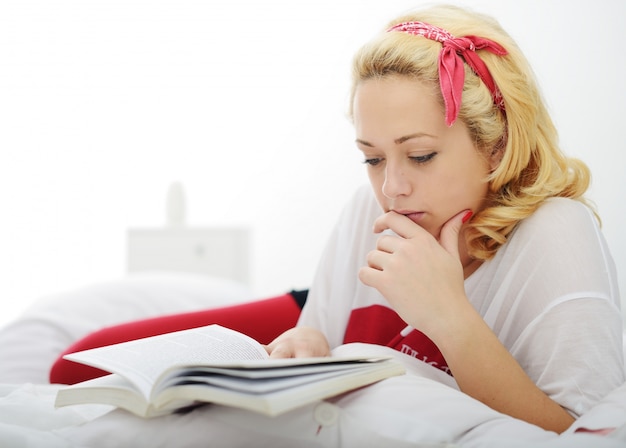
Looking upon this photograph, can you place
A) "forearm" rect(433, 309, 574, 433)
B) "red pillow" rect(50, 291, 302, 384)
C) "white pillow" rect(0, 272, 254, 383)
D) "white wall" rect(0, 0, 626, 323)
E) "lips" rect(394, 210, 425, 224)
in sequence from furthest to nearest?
"white wall" rect(0, 0, 626, 323) < "white pillow" rect(0, 272, 254, 383) < "red pillow" rect(50, 291, 302, 384) < "lips" rect(394, 210, 425, 224) < "forearm" rect(433, 309, 574, 433)

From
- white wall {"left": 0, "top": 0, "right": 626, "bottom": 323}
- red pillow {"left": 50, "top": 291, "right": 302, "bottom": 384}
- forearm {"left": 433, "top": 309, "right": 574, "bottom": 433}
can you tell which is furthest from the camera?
white wall {"left": 0, "top": 0, "right": 626, "bottom": 323}

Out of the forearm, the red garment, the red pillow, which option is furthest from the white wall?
the forearm

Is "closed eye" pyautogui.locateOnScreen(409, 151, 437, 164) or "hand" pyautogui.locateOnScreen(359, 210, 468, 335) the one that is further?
"closed eye" pyautogui.locateOnScreen(409, 151, 437, 164)

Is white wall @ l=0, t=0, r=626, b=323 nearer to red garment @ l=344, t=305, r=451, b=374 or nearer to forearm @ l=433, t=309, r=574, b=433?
red garment @ l=344, t=305, r=451, b=374

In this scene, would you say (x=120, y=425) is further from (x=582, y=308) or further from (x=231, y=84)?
(x=231, y=84)

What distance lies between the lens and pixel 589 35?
2443mm

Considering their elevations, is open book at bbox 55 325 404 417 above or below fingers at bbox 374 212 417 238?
below

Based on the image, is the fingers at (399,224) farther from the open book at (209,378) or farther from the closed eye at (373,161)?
the open book at (209,378)

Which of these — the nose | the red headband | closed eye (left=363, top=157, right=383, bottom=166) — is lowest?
the nose

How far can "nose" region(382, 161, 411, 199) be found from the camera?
3.79ft

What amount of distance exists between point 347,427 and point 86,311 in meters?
1.38

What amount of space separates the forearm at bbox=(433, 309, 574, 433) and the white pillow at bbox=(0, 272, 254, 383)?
3.76 ft

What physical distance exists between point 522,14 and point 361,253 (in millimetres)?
1608

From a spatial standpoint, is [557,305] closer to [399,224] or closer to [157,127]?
[399,224]
